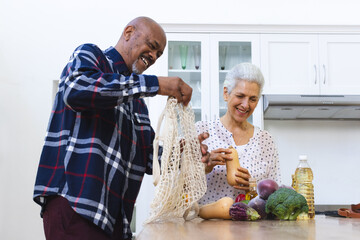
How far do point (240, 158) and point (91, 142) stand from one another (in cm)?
79

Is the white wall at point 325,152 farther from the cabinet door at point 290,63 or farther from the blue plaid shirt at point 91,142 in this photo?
the blue plaid shirt at point 91,142

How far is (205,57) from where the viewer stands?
123 inches

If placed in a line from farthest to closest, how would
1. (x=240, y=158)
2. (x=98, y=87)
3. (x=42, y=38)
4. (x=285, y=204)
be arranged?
(x=42, y=38)
(x=240, y=158)
(x=285, y=204)
(x=98, y=87)

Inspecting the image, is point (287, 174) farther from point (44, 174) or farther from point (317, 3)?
point (44, 174)

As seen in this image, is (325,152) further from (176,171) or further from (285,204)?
(176,171)

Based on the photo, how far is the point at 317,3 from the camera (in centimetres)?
344

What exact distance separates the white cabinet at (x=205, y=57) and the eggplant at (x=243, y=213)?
6.32 ft

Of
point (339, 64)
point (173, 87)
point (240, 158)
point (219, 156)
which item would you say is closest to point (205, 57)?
point (339, 64)

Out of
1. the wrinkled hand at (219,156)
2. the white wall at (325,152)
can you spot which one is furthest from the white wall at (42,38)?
the wrinkled hand at (219,156)

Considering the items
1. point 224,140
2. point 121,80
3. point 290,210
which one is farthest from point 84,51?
point 224,140

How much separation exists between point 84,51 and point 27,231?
2401 millimetres

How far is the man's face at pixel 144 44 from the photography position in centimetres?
129

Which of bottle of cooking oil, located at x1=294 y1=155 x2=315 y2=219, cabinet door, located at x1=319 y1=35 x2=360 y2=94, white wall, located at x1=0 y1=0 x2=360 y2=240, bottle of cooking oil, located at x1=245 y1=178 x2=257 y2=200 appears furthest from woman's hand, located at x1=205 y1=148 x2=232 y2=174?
white wall, located at x1=0 y1=0 x2=360 y2=240

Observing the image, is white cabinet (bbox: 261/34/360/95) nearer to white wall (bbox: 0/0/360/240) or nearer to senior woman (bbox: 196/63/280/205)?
white wall (bbox: 0/0/360/240)
